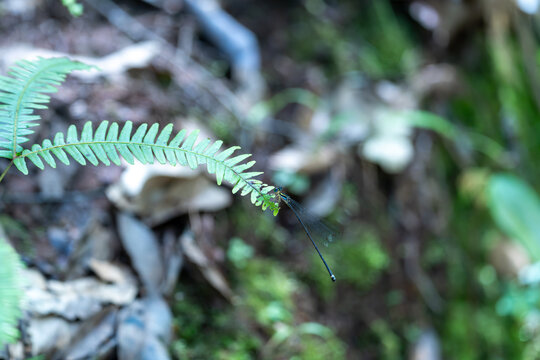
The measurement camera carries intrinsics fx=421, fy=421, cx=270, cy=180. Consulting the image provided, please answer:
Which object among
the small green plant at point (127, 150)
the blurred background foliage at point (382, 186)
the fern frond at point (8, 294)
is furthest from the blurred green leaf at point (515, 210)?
the fern frond at point (8, 294)

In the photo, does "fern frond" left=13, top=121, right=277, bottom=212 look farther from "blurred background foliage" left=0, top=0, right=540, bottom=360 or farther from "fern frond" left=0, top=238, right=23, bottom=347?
"blurred background foliage" left=0, top=0, right=540, bottom=360

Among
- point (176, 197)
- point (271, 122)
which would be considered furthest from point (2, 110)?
point (271, 122)

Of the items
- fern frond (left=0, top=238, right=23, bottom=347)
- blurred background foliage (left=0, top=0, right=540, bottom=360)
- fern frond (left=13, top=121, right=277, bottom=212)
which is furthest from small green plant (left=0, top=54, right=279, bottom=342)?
blurred background foliage (left=0, top=0, right=540, bottom=360)

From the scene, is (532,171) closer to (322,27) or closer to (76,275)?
(322,27)

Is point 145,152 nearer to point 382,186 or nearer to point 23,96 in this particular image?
point 23,96

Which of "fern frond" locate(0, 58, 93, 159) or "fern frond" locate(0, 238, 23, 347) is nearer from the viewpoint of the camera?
"fern frond" locate(0, 238, 23, 347)

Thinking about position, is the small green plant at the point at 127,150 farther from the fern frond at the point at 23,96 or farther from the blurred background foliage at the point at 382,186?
the blurred background foliage at the point at 382,186
